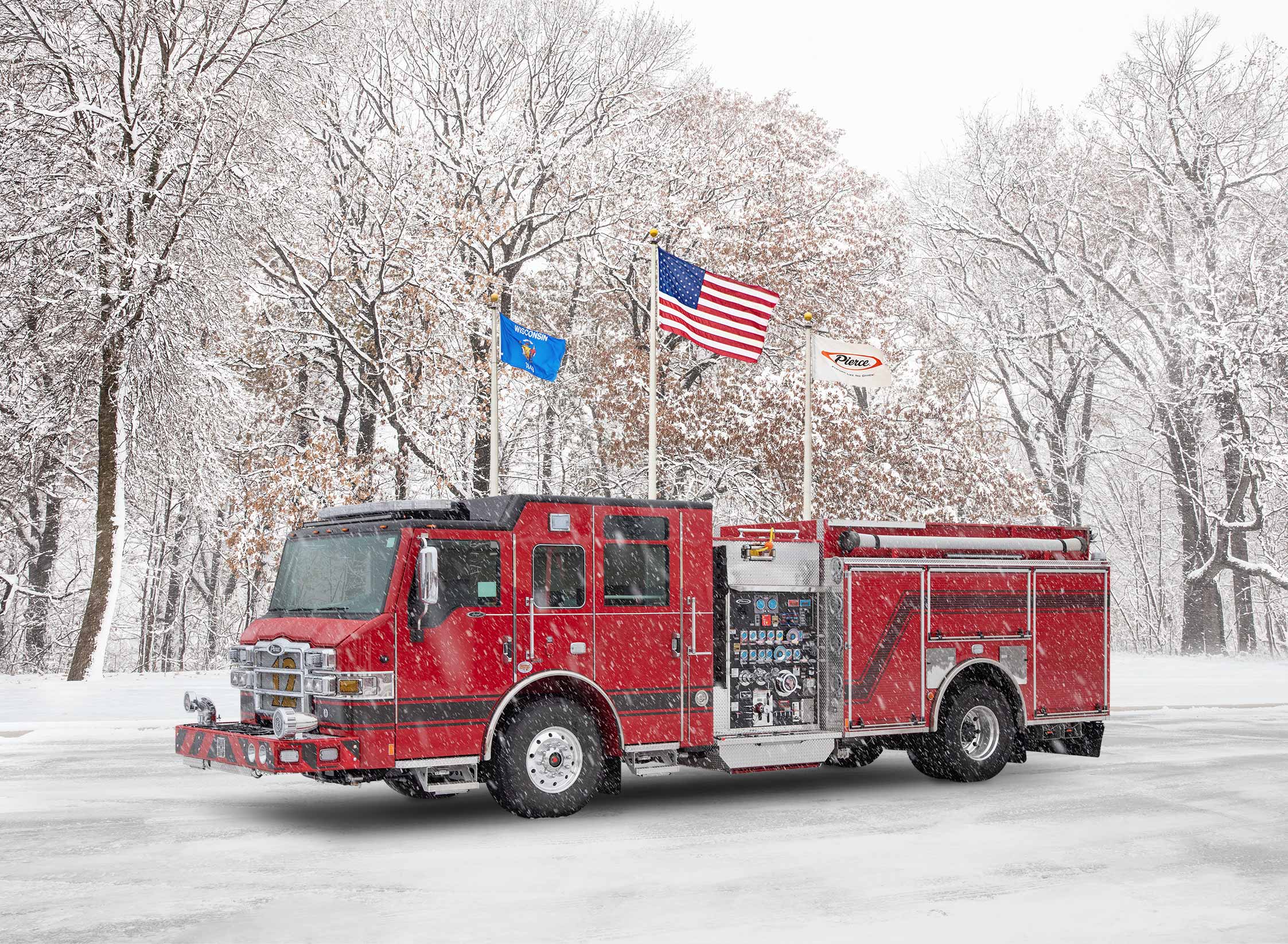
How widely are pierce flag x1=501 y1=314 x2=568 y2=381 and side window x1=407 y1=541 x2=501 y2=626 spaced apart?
35.8ft

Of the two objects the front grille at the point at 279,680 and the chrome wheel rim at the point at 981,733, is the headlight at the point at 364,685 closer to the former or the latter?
the front grille at the point at 279,680

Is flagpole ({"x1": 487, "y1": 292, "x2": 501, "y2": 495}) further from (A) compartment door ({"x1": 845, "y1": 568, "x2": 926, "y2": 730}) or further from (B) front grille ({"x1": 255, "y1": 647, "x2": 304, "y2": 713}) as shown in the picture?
(B) front grille ({"x1": 255, "y1": 647, "x2": 304, "y2": 713})

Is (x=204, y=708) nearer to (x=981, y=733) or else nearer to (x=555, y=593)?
(x=555, y=593)

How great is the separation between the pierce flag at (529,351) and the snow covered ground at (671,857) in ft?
28.5

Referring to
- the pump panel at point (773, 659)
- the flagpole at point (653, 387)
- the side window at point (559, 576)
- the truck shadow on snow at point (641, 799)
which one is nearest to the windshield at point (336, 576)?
the side window at point (559, 576)

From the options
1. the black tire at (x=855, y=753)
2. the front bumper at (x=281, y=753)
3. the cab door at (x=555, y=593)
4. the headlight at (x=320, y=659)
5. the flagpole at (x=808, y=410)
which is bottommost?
the black tire at (x=855, y=753)

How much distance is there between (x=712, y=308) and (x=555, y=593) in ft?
32.1

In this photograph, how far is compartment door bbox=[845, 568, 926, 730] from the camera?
11.9m

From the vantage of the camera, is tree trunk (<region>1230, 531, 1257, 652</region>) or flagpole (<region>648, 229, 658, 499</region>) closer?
flagpole (<region>648, 229, 658, 499</region>)

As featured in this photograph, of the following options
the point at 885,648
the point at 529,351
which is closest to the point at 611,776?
the point at 885,648

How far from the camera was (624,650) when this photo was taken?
34.8 ft

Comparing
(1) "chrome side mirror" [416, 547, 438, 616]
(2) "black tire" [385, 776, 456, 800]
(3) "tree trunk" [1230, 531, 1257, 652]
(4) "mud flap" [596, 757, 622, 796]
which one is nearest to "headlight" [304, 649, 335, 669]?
(1) "chrome side mirror" [416, 547, 438, 616]

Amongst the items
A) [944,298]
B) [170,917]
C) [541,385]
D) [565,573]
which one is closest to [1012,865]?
[565,573]

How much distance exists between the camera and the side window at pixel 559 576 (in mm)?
10281
